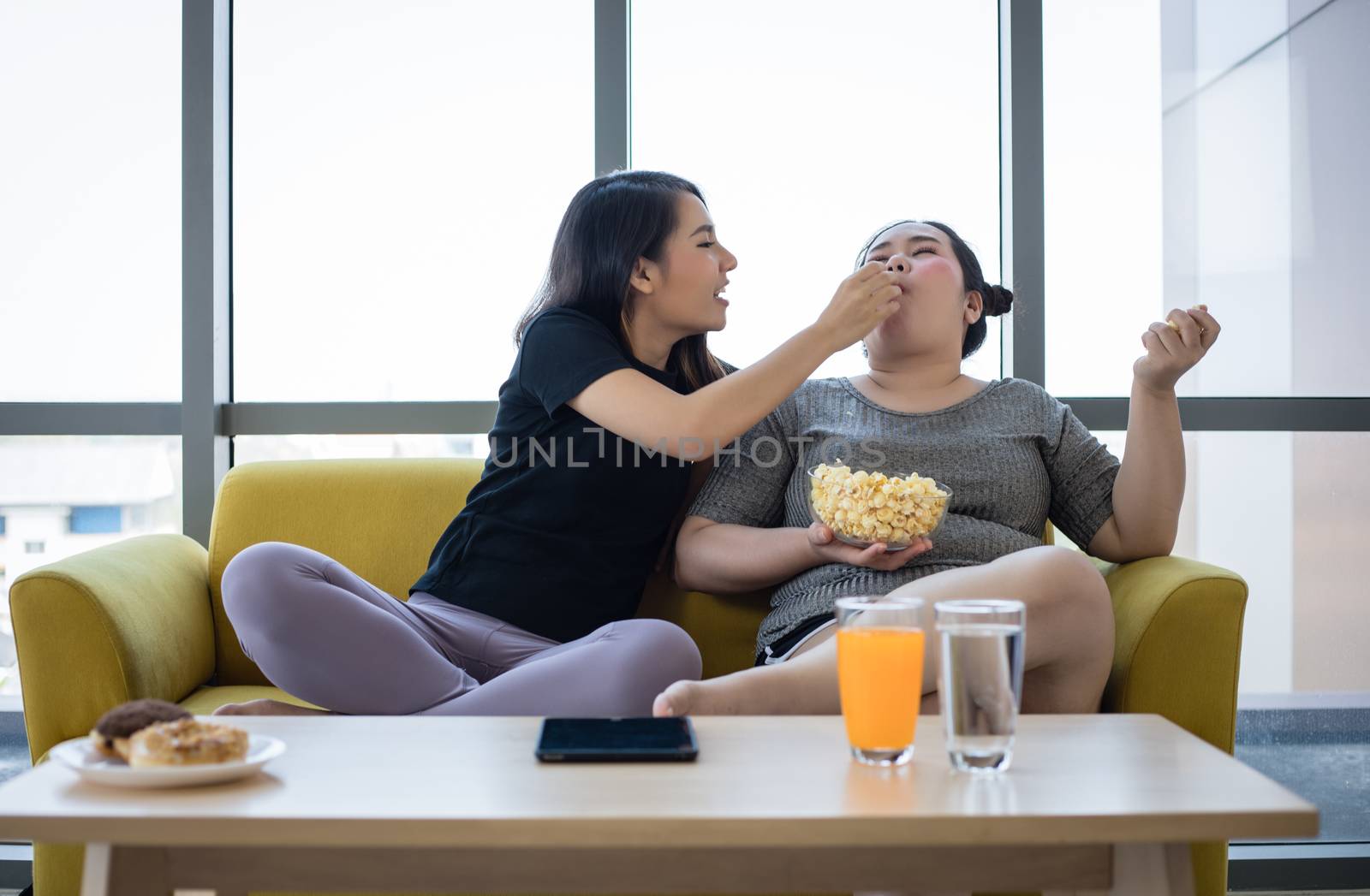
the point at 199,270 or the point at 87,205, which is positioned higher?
the point at 87,205

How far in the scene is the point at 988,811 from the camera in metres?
0.77

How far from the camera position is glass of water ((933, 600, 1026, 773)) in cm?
85

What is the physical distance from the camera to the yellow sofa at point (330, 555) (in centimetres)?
148

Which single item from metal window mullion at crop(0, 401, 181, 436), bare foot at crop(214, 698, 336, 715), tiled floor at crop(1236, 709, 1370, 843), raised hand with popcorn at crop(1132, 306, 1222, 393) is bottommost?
tiled floor at crop(1236, 709, 1370, 843)

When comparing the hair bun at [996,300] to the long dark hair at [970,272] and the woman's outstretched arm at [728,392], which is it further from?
the woman's outstretched arm at [728,392]

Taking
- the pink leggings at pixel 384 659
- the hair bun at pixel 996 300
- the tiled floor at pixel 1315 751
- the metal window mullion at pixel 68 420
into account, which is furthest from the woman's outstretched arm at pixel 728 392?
the tiled floor at pixel 1315 751

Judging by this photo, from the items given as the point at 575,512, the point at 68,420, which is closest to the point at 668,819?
the point at 575,512

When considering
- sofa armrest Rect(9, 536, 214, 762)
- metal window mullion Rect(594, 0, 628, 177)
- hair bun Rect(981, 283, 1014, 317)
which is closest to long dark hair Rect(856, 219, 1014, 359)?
hair bun Rect(981, 283, 1014, 317)

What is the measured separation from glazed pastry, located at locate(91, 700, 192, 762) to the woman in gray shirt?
0.88 meters

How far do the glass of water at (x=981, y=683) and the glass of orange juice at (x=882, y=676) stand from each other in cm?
3

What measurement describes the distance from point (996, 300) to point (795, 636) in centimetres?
73

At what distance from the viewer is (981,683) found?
2.79 feet

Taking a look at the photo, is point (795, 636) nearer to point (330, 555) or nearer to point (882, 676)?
point (882, 676)

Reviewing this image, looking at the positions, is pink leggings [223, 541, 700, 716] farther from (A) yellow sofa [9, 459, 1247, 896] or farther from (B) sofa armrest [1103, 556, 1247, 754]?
(B) sofa armrest [1103, 556, 1247, 754]
